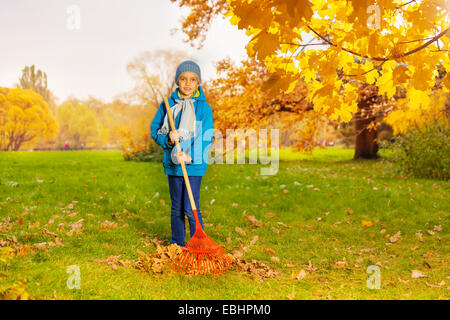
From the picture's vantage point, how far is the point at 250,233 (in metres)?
5.16

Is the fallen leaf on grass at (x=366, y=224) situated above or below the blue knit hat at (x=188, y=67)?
below

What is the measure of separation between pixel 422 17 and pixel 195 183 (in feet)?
7.80

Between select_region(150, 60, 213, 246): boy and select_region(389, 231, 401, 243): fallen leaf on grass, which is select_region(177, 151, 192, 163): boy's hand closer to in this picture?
select_region(150, 60, 213, 246): boy

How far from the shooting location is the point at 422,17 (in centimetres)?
260

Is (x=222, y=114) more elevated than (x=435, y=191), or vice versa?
(x=222, y=114)

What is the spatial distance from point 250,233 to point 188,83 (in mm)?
2389

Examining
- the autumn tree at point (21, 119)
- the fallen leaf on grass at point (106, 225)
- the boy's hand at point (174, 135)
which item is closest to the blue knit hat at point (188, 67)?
the boy's hand at point (174, 135)

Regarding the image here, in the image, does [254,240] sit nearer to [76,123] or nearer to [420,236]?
[420,236]

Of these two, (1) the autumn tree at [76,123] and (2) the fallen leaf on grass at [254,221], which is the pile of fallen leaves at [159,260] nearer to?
(2) the fallen leaf on grass at [254,221]

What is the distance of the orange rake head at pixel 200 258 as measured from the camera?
3387mm

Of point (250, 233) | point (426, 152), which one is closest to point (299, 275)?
point (250, 233)
